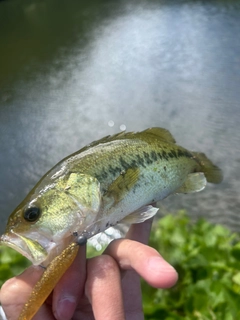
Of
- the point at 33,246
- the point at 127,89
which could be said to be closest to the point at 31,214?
the point at 33,246

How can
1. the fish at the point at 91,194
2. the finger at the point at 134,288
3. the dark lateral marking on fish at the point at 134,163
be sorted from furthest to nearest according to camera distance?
Answer: the finger at the point at 134,288
the dark lateral marking on fish at the point at 134,163
the fish at the point at 91,194

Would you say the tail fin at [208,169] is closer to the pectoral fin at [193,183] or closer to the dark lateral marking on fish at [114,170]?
the pectoral fin at [193,183]

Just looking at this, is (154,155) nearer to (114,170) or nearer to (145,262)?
(114,170)

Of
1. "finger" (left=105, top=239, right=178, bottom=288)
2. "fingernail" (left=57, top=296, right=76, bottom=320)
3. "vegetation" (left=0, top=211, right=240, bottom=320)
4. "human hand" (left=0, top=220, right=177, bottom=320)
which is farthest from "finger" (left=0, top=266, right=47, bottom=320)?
"vegetation" (left=0, top=211, right=240, bottom=320)

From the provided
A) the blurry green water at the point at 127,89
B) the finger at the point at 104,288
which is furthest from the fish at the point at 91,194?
the blurry green water at the point at 127,89

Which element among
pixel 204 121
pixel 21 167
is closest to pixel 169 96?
pixel 204 121

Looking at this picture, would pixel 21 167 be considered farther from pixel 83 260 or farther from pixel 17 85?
pixel 83 260

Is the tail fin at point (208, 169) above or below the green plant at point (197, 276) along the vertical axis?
above
